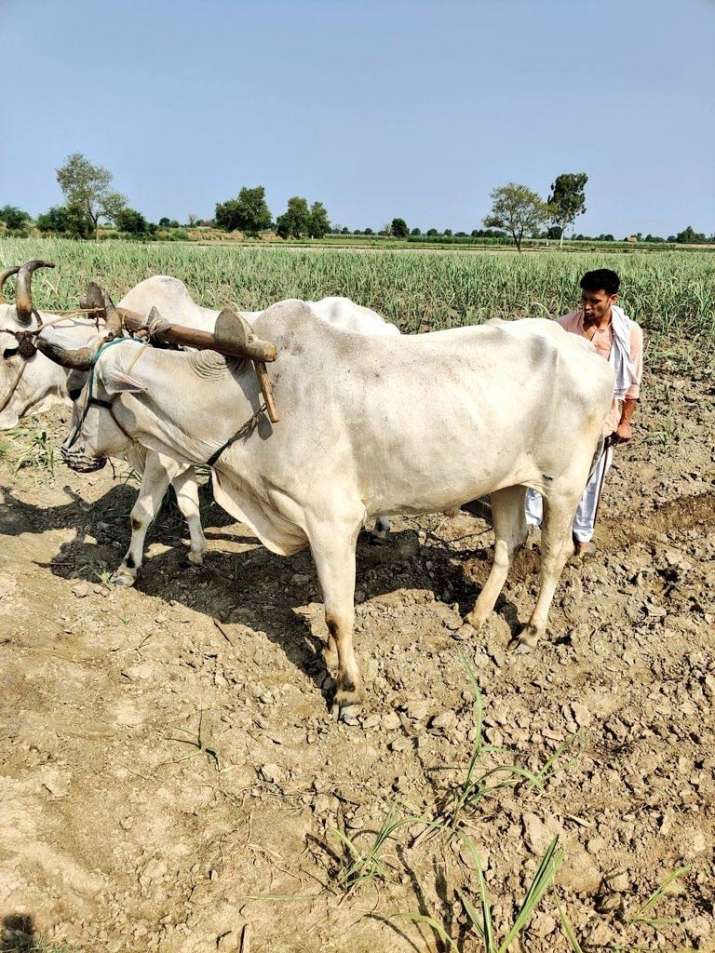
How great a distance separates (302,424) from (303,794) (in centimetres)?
167

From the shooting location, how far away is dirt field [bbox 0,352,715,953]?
7.95 feet

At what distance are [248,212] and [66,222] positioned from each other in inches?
721

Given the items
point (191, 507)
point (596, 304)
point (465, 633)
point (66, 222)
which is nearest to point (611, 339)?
point (596, 304)

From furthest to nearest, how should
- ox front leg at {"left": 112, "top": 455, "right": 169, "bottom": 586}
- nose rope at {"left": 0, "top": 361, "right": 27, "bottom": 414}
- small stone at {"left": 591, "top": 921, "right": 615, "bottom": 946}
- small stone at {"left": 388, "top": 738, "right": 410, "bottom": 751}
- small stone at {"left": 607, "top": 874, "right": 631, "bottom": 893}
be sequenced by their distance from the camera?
ox front leg at {"left": 112, "top": 455, "right": 169, "bottom": 586} → nose rope at {"left": 0, "top": 361, "right": 27, "bottom": 414} → small stone at {"left": 388, "top": 738, "right": 410, "bottom": 751} → small stone at {"left": 607, "top": 874, "right": 631, "bottom": 893} → small stone at {"left": 591, "top": 921, "right": 615, "bottom": 946}

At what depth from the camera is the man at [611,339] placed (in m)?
4.41

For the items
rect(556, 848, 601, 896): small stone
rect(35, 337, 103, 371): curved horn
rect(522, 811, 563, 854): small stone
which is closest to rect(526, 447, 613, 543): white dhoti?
rect(522, 811, 563, 854): small stone

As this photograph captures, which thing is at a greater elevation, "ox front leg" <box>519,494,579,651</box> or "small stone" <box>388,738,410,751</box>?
"ox front leg" <box>519,494,579,651</box>

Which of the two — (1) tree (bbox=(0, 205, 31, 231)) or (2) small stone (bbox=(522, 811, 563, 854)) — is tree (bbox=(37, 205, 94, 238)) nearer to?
(1) tree (bbox=(0, 205, 31, 231))

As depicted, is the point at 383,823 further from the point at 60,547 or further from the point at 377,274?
the point at 377,274

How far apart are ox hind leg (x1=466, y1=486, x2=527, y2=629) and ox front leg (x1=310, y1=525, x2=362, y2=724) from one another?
1.10 m

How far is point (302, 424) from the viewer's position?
3301mm

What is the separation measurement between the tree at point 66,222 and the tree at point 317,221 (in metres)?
22.4

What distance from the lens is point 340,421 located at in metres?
3.31

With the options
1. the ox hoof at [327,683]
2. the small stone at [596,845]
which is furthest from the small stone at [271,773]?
the small stone at [596,845]
